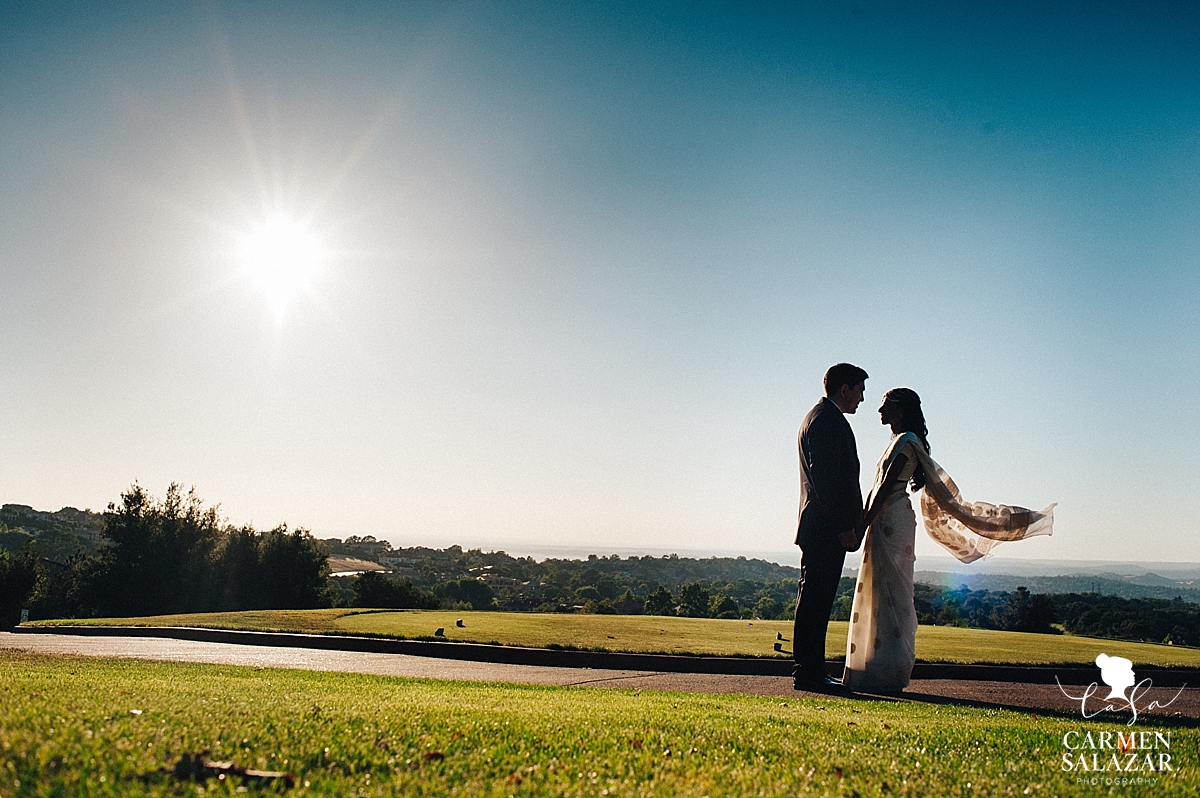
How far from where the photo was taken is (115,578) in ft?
164

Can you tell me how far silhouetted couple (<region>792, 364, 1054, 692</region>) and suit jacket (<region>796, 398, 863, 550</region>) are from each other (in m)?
0.01

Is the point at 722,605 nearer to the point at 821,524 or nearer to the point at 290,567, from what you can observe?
the point at 821,524

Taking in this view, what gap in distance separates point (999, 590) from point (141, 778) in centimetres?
2237

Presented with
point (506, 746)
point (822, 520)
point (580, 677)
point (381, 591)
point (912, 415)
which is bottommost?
point (381, 591)

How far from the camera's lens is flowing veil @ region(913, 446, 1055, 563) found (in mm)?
7520

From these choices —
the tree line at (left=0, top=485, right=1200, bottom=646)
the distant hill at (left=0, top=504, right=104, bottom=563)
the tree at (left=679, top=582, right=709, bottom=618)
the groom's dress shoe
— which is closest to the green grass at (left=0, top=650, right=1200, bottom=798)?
the groom's dress shoe

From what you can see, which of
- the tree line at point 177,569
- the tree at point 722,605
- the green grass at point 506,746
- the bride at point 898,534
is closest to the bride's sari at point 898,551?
the bride at point 898,534

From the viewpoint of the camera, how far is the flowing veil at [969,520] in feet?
24.7

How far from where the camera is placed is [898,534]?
7.46 m

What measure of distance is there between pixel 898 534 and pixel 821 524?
78 cm

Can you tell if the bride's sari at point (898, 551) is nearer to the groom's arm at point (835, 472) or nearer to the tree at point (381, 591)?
the groom's arm at point (835, 472)

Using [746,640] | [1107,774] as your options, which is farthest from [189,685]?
[746,640]

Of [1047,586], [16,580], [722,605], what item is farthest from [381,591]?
[1047,586]

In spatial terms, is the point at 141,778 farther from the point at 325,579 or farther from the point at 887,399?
the point at 325,579
